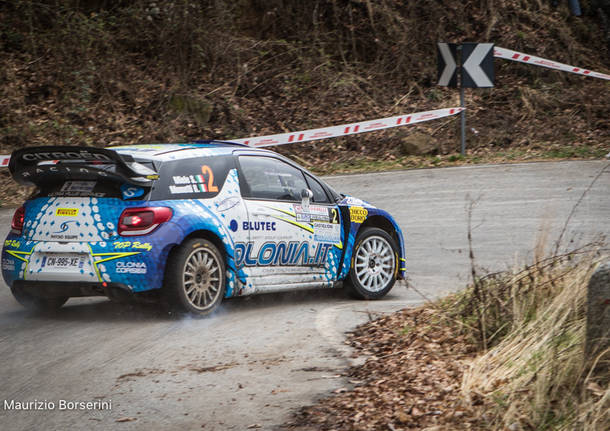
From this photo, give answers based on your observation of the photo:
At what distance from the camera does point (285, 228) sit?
9.11 meters

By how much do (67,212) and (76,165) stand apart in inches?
17.6

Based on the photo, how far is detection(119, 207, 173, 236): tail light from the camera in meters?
7.85

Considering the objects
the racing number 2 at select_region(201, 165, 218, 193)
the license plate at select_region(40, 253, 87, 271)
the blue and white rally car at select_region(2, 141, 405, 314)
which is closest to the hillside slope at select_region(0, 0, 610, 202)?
the blue and white rally car at select_region(2, 141, 405, 314)

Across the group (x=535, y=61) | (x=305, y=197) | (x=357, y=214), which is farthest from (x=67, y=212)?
(x=535, y=61)

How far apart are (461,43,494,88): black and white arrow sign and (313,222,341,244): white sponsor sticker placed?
10126 millimetres

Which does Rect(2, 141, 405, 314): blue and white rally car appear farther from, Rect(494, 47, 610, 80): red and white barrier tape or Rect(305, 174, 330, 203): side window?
Rect(494, 47, 610, 80): red and white barrier tape

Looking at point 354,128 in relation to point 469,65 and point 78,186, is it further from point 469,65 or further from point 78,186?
point 78,186

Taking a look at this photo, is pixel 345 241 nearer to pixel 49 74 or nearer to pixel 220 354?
pixel 220 354

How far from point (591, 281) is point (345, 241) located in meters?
5.07

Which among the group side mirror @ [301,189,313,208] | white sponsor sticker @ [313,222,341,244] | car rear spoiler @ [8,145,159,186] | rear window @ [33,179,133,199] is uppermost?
car rear spoiler @ [8,145,159,186]

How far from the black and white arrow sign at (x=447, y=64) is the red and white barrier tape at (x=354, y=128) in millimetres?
661

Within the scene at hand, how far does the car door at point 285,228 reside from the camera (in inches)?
347

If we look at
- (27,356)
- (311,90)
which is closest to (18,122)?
(311,90)

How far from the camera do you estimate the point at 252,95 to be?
22.7m
